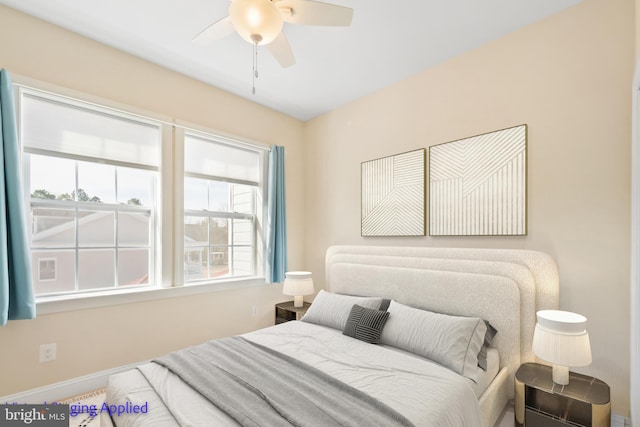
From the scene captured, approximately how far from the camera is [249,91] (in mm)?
3428

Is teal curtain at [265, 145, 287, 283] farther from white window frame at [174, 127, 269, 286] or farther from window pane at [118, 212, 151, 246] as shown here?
window pane at [118, 212, 151, 246]

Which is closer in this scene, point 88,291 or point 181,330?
point 88,291

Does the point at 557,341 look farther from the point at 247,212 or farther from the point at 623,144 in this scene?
the point at 247,212

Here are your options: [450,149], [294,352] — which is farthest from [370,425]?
[450,149]

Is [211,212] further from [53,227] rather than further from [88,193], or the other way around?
[53,227]

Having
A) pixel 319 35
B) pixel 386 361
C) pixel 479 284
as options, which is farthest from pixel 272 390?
pixel 319 35

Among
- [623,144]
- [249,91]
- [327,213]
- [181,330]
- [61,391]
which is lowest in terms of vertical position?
[61,391]

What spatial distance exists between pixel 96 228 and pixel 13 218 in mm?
568

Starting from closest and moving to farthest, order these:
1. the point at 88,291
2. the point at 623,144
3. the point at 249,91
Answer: the point at 623,144 < the point at 88,291 < the point at 249,91

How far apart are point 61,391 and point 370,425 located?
2.47 metres

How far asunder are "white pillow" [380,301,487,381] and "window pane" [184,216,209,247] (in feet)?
6.95

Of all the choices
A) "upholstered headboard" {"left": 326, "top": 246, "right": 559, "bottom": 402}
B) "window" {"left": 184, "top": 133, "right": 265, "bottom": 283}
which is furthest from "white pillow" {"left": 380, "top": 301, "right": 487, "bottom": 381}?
"window" {"left": 184, "top": 133, "right": 265, "bottom": 283}

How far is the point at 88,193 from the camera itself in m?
2.60

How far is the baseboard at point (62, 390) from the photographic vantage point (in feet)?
7.18
